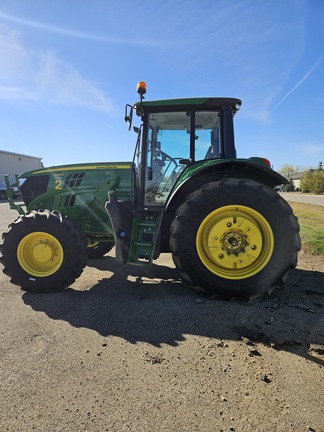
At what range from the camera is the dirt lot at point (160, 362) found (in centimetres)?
176

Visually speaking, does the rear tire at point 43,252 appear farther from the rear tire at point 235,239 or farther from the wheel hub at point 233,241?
the wheel hub at point 233,241

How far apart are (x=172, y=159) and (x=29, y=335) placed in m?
2.75

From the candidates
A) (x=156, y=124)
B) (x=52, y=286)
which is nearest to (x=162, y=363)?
(x=52, y=286)

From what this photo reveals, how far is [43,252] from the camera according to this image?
12.5 ft

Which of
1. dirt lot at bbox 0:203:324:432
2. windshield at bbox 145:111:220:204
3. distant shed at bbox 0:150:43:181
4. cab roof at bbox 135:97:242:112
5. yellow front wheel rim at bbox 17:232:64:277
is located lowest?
dirt lot at bbox 0:203:324:432

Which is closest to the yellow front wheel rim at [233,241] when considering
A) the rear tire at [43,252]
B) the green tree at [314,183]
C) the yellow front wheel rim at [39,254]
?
the rear tire at [43,252]

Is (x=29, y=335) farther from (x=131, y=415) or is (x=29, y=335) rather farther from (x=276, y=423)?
(x=276, y=423)

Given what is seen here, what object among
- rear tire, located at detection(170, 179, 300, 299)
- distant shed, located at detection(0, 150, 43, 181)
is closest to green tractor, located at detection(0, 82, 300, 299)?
rear tire, located at detection(170, 179, 300, 299)

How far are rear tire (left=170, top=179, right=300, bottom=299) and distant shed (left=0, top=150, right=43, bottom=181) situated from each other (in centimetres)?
3451

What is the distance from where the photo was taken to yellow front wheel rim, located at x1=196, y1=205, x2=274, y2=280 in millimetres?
3402

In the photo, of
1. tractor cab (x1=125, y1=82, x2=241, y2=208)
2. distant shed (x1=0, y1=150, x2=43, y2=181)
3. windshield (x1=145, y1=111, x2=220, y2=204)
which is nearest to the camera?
tractor cab (x1=125, y1=82, x2=241, y2=208)

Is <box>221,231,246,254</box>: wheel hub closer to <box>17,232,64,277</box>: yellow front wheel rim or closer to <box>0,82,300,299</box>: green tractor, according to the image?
<box>0,82,300,299</box>: green tractor

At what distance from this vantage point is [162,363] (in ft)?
7.50

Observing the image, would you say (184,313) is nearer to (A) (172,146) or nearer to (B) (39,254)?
(B) (39,254)
